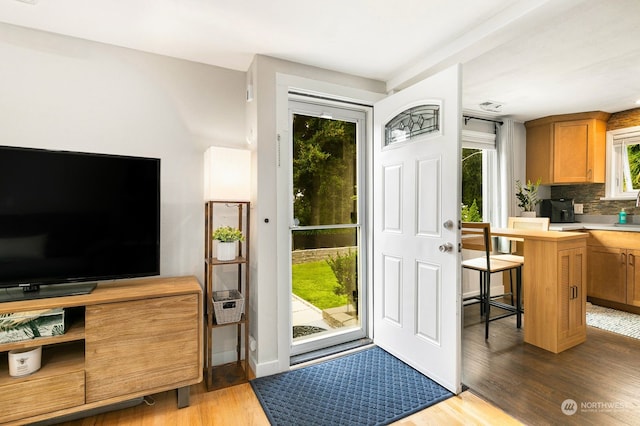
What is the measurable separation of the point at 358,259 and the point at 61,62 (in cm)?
262

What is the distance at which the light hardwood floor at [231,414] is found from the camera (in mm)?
1834

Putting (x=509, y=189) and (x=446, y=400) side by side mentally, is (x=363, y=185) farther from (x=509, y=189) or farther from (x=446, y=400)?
(x=509, y=189)

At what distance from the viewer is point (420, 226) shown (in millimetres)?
2330

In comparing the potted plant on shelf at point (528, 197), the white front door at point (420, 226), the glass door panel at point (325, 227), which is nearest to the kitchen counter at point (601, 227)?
the potted plant on shelf at point (528, 197)

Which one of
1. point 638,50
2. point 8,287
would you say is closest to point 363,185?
point 638,50

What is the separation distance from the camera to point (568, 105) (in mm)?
3699

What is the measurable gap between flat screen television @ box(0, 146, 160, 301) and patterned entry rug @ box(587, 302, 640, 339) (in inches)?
162

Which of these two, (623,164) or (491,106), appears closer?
(491,106)

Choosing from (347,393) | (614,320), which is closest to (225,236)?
(347,393)

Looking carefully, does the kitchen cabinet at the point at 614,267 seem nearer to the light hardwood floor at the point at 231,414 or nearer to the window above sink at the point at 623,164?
the window above sink at the point at 623,164

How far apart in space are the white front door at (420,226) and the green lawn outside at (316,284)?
0.38 m

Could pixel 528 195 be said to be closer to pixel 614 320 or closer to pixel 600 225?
pixel 600 225

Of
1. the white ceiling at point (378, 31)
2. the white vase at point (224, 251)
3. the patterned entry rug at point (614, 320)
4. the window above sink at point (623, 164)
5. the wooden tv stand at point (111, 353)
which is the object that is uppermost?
the white ceiling at point (378, 31)

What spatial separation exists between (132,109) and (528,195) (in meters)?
4.60
